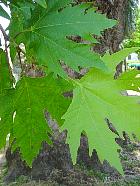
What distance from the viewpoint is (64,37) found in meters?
0.85

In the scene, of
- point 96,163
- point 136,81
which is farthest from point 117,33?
point 136,81

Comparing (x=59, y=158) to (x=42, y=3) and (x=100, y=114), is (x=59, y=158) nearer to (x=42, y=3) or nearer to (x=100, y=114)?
(x=100, y=114)

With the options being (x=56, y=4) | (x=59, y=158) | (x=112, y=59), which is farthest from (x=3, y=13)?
(x=59, y=158)

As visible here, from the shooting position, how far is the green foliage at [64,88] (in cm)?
85

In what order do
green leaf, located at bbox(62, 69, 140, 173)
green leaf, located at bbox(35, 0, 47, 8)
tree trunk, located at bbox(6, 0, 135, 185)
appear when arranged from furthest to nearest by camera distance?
tree trunk, located at bbox(6, 0, 135, 185)
green leaf, located at bbox(62, 69, 140, 173)
green leaf, located at bbox(35, 0, 47, 8)

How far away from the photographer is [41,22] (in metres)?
0.85

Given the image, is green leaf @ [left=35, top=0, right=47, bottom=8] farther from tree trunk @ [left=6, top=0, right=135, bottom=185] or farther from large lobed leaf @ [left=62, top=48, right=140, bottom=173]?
tree trunk @ [left=6, top=0, right=135, bottom=185]

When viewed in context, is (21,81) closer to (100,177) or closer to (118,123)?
(118,123)

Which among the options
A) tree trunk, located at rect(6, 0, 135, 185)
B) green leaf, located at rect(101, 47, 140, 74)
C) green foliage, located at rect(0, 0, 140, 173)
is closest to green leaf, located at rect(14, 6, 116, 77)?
green foliage, located at rect(0, 0, 140, 173)

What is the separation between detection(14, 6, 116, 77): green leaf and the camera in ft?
2.75

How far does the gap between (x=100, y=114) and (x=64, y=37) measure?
0.60 ft

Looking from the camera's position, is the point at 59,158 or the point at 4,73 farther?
the point at 59,158

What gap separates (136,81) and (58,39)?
246mm

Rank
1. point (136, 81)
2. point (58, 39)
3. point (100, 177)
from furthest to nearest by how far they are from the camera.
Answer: point (100, 177)
point (136, 81)
point (58, 39)
